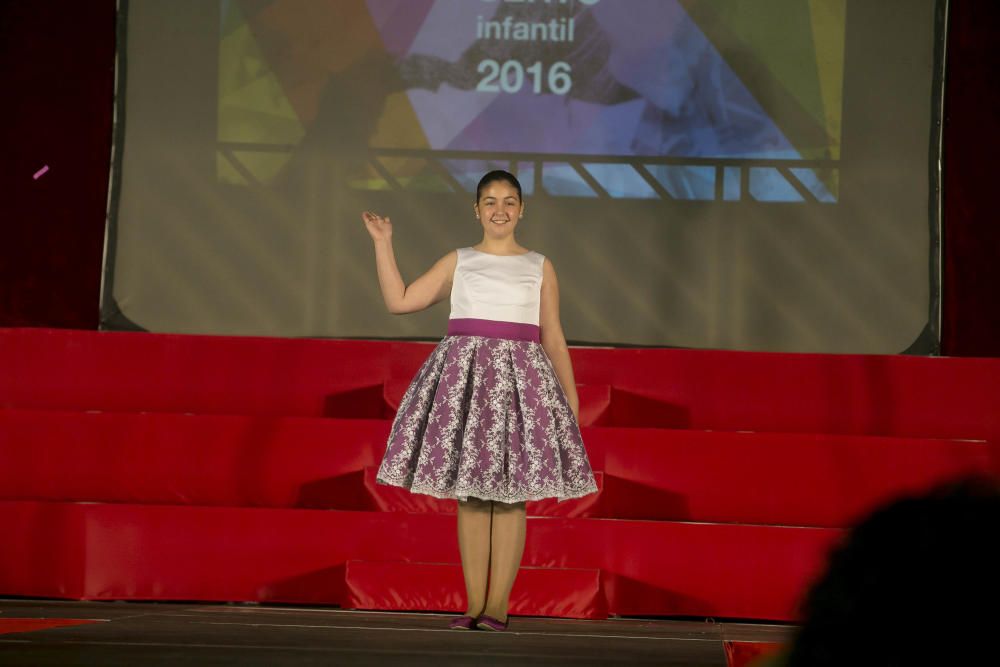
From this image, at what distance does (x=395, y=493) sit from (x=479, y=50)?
2.01 meters

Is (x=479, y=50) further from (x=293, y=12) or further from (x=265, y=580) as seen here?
(x=265, y=580)

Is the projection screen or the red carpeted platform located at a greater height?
the projection screen

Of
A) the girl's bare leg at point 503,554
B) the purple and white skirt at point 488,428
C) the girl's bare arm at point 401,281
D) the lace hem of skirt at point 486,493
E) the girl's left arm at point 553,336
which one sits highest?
the girl's bare arm at point 401,281

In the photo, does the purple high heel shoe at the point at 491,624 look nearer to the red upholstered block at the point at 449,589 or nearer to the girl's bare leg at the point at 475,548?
the girl's bare leg at the point at 475,548

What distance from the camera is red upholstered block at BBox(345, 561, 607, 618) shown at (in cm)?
319

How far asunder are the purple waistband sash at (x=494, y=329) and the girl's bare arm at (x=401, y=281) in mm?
117

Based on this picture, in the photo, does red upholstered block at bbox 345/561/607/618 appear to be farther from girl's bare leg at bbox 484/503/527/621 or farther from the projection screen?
the projection screen

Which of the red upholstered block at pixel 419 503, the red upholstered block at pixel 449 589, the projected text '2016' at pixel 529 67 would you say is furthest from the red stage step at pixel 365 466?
the projected text '2016' at pixel 529 67

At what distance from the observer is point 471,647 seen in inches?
95.9

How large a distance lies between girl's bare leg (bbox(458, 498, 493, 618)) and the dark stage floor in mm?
108

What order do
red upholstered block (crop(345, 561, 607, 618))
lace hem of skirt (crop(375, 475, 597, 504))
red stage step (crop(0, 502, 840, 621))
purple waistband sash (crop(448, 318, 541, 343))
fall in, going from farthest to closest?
red stage step (crop(0, 502, 840, 621)), red upholstered block (crop(345, 561, 607, 618)), purple waistband sash (crop(448, 318, 541, 343)), lace hem of skirt (crop(375, 475, 597, 504))

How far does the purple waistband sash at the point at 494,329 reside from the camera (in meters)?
2.85

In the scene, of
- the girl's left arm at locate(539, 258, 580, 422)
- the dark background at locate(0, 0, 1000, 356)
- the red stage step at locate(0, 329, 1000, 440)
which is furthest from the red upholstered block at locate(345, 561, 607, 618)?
the dark background at locate(0, 0, 1000, 356)

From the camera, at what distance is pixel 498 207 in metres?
2.92
